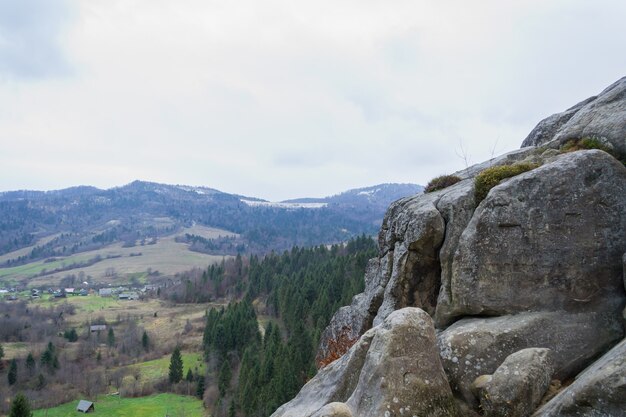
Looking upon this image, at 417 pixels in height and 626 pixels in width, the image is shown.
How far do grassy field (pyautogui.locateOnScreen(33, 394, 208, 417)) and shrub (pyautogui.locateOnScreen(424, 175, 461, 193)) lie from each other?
256ft

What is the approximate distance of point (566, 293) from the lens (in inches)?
587

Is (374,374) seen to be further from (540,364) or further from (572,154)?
(572,154)

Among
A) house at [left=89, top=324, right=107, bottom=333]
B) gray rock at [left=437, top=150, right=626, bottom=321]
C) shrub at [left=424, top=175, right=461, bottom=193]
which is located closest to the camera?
gray rock at [left=437, top=150, right=626, bottom=321]

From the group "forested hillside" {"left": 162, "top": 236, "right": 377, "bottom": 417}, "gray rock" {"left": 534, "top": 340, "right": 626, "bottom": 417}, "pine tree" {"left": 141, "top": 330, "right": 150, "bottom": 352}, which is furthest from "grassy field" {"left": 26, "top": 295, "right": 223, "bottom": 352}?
"gray rock" {"left": 534, "top": 340, "right": 626, "bottom": 417}

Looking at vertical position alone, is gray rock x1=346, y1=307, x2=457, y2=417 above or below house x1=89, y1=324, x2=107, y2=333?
above

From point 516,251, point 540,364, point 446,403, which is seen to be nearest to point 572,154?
point 516,251

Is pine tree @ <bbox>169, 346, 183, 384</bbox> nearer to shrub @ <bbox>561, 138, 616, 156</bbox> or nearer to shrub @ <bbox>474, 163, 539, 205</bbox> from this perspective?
shrub @ <bbox>474, 163, 539, 205</bbox>

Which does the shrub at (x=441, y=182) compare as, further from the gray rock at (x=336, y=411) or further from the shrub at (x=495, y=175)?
the gray rock at (x=336, y=411)

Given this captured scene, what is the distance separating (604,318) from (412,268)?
779 centimetres

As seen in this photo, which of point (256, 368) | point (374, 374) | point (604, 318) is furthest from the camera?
point (256, 368)

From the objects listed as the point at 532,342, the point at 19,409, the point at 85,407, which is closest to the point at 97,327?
the point at 85,407

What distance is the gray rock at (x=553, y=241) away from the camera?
14.8 m

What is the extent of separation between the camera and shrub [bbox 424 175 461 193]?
2309 cm

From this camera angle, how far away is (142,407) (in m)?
89.5
